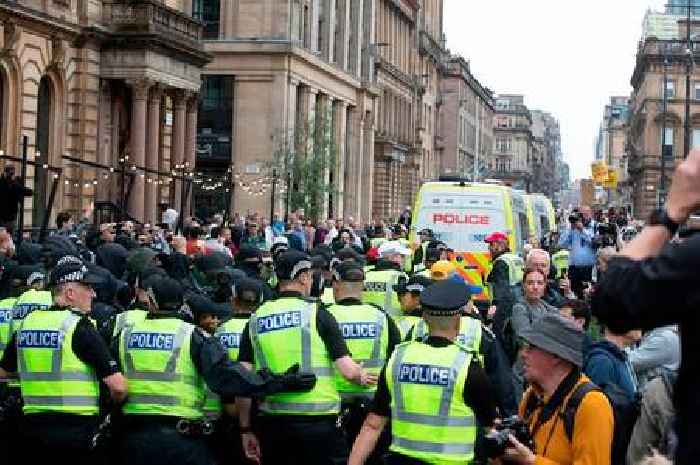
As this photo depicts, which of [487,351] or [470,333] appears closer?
[487,351]

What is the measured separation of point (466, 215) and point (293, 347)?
1562 centimetres

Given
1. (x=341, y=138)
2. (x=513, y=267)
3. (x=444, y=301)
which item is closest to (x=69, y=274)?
(x=444, y=301)

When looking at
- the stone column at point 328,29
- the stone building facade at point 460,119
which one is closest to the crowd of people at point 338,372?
the stone column at point 328,29

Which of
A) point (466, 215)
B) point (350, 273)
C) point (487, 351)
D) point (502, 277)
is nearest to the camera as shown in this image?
point (487, 351)

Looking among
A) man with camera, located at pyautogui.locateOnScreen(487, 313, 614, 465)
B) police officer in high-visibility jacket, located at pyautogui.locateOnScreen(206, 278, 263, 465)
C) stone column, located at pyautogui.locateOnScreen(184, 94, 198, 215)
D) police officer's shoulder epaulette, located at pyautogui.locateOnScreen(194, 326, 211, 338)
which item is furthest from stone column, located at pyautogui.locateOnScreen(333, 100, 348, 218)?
man with camera, located at pyautogui.locateOnScreen(487, 313, 614, 465)

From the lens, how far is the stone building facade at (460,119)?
378 feet

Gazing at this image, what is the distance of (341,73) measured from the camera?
6266 cm

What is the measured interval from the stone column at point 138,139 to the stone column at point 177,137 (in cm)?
273

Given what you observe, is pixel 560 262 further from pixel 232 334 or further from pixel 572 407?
pixel 572 407

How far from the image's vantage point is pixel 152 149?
120ft

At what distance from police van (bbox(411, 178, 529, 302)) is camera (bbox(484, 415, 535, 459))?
18.0 meters

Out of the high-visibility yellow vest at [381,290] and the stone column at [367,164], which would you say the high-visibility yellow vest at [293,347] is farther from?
the stone column at [367,164]

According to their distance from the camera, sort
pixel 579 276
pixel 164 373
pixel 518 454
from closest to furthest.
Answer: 1. pixel 518 454
2. pixel 164 373
3. pixel 579 276

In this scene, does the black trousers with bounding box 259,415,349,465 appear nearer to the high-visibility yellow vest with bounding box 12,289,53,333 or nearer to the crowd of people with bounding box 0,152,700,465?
the crowd of people with bounding box 0,152,700,465
